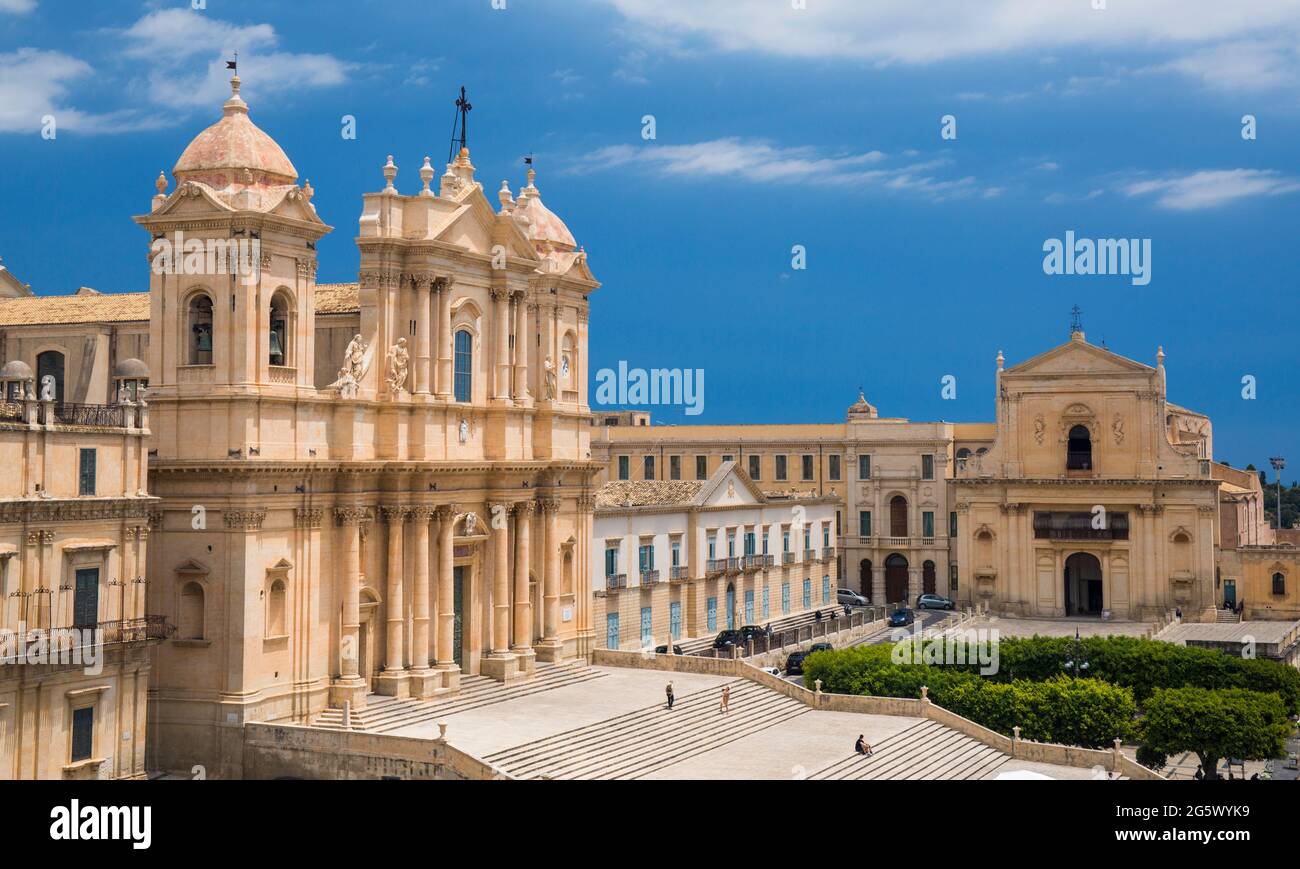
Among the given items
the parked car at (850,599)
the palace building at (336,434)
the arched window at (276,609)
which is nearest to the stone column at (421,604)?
the palace building at (336,434)

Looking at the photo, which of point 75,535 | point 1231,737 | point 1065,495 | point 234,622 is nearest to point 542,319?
point 234,622

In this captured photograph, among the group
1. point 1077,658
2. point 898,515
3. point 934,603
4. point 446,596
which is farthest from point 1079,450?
point 446,596

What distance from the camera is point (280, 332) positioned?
127 ft

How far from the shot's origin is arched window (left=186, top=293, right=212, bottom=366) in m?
37.6

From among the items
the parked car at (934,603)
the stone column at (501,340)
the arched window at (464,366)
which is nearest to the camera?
the arched window at (464,366)

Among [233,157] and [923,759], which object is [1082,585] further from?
[233,157]

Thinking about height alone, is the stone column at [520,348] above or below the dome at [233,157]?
below

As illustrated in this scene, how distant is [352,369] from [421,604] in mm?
6920

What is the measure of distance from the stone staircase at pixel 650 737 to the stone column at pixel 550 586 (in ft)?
19.0

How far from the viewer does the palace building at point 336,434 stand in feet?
121

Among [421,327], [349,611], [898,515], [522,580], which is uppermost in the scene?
[421,327]

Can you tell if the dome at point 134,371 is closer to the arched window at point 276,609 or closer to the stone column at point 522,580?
the arched window at point 276,609

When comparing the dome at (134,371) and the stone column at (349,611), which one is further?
the stone column at (349,611)

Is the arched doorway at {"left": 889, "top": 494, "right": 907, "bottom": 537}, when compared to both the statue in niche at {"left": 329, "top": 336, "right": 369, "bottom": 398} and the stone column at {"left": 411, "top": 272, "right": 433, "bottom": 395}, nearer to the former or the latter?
the stone column at {"left": 411, "top": 272, "right": 433, "bottom": 395}
